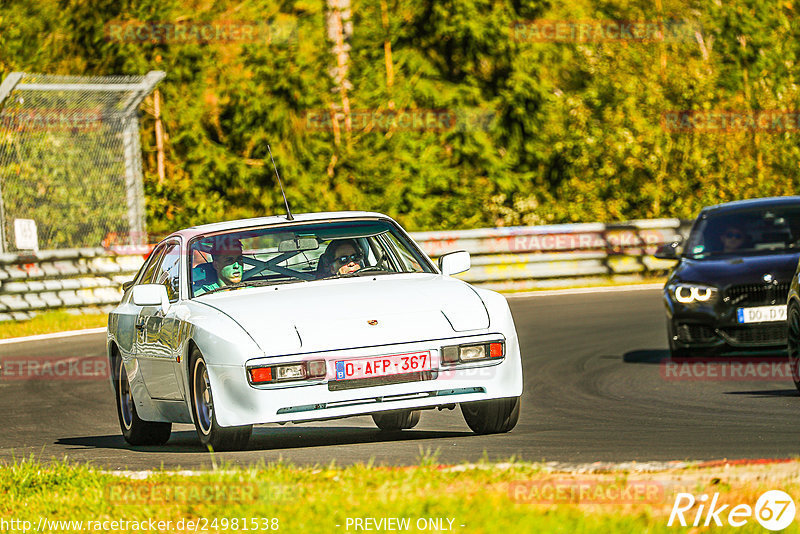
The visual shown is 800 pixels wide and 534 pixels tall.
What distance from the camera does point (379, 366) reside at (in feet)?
26.9

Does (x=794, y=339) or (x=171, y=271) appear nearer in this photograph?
(x=171, y=271)

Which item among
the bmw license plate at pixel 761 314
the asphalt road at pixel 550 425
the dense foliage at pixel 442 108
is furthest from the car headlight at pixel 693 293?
the dense foliage at pixel 442 108

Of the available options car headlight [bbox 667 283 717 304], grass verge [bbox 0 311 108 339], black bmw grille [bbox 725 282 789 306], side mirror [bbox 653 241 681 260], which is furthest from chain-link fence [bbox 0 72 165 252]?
black bmw grille [bbox 725 282 789 306]

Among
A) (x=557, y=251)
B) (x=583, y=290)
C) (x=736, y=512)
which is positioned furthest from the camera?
(x=557, y=251)

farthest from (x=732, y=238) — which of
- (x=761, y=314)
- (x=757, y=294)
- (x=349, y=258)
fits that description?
(x=349, y=258)

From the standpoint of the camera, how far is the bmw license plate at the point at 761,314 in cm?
1348

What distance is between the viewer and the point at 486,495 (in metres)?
6.11

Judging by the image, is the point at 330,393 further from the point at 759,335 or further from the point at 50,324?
the point at 50,324

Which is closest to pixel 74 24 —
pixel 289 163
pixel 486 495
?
pixel 289 163

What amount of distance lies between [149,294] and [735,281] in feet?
20.5

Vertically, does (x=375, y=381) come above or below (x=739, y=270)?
above

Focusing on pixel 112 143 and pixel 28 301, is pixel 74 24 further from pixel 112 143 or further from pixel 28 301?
pixel 28 301

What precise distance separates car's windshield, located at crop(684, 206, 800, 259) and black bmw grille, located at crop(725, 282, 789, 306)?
847mm

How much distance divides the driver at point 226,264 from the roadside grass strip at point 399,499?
7.10ft
